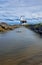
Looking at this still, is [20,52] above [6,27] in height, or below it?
below

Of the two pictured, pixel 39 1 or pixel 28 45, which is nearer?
pixel 28 45

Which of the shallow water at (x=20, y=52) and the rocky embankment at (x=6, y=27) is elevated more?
the rocky embankment at (x=6, y=27)

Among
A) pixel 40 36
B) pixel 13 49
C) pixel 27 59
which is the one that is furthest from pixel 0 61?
pixel 40 36

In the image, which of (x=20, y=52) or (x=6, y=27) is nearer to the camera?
(x=20, y=52)

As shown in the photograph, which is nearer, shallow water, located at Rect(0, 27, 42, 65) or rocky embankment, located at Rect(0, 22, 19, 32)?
shallow water, located at Rect(0, 27, 42, 65)

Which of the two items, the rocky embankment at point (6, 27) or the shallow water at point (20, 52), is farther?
the rocky embankment at point (6, 27)

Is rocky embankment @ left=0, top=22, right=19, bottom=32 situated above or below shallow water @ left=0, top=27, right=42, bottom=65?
above

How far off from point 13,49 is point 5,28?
333 cm

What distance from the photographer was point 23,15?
1034 centimetres

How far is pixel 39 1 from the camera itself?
438 inches

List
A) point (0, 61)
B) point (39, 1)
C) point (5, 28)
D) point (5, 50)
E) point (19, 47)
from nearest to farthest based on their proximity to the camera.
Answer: point (0, 61) < point (5, 50) < point (19, 47) < point (5, 28) < point (39, 1)

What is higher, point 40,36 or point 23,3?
point 23,3

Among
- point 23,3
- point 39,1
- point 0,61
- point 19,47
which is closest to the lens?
point 0,61

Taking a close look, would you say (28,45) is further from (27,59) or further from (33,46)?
(27,59)
